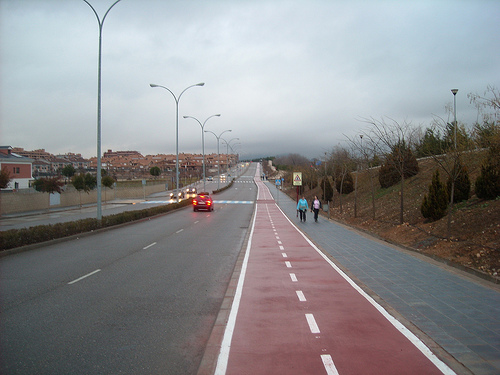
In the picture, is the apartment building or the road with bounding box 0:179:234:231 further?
the apartment building

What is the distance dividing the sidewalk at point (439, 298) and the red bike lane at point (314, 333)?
379 mm

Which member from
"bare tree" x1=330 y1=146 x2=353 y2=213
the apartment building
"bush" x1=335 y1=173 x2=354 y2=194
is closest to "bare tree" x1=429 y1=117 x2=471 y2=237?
"bare tree" x1=330 y1=146 x2=353 y2=213

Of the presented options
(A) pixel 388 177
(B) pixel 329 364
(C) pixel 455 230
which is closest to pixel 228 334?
(B) pixel 329 364

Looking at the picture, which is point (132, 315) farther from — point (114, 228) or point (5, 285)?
point (114, 228)

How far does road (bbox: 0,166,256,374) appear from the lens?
4797mm

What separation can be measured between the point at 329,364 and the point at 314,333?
1.02 metres

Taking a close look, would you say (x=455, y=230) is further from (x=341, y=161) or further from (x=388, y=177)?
(x=341, y=161)

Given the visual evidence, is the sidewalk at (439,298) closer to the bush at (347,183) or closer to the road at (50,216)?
the road at (50,216)

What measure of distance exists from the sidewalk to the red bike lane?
379mm

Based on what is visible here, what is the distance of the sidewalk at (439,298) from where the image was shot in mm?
5104

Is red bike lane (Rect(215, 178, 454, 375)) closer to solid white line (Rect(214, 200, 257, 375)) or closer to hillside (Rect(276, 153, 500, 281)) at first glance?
solid white line (Rect(214, 200, 257, 375))

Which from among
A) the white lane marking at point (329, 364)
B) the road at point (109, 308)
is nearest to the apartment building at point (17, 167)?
the road at point (109, 308)

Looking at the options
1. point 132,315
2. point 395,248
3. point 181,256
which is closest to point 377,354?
point 132,315

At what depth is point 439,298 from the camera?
24.1ft
